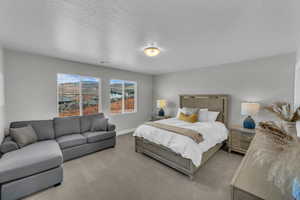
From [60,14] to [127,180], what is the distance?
2638mm

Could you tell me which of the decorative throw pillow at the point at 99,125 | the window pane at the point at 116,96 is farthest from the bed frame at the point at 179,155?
the window pane at the point at 116,96

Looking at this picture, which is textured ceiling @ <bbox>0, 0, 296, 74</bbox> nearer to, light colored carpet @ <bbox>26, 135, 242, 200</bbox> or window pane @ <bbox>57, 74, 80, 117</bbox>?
window pane @ <bbox>57, 74, 80, 117</bbox>

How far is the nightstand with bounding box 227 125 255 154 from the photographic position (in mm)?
2865

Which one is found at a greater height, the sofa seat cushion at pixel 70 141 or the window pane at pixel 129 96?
the window pane at pixel 129 96

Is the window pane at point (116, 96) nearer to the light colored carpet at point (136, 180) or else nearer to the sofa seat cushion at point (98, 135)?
the sofa seat cushion at point (98, 135)

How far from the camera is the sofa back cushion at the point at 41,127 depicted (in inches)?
103

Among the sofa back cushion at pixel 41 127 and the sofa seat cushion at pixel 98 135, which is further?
the sofa seat cushion at pixel 98 135

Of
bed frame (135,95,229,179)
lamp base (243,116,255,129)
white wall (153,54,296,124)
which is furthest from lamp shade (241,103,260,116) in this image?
bed frame (135,95,229,179)

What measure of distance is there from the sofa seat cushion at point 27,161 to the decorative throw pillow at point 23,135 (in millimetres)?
183

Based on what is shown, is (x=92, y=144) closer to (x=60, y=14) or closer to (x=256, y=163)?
(x=60, y=14)

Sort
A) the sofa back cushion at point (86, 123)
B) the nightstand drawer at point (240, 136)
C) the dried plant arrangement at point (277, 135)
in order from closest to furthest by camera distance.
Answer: the dried plant arrangement at point (277, 135) < the nightstand drawer at point (240, 136) < the sofa back cushion at point (86, 123)

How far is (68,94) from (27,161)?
7.23 ft

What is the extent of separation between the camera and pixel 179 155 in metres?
2.34

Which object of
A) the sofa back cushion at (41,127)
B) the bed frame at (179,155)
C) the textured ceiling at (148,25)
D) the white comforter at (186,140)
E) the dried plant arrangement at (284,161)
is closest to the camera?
the dried plant arrangement at (284,161)
